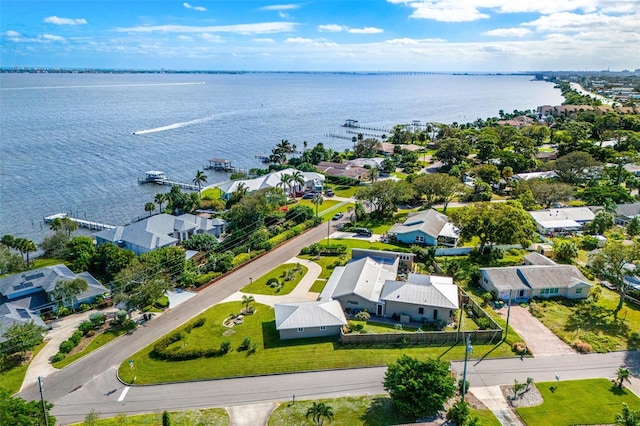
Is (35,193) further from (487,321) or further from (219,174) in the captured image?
(487,321)

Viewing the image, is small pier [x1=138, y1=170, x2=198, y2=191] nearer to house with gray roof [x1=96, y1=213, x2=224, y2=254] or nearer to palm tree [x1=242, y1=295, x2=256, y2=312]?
house with gray roof [x1=96, y1=213, x2=224, y2=254]

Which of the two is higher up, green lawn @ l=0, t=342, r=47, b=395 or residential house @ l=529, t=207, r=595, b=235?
residential house @ l=529, t=207, r=595, b=235

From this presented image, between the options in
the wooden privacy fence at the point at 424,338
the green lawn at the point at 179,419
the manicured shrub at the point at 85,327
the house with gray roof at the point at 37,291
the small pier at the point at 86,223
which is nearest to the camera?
the green lawn at the point at 179,419

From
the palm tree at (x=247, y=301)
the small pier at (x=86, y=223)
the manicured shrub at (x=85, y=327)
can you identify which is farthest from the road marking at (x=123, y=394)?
the small pier at (x=86, y=223)

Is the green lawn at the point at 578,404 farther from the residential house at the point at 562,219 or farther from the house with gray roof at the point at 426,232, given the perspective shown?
the residential house at the point at 562,219

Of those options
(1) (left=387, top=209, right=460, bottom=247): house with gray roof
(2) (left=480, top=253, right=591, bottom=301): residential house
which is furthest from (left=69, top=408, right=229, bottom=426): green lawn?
(1) (left=387, top=209, right=460, bottom=247): house with gray roof

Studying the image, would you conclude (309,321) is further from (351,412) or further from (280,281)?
(280,281)

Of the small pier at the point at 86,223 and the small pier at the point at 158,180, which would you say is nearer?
the small pier at the point at 86,223
